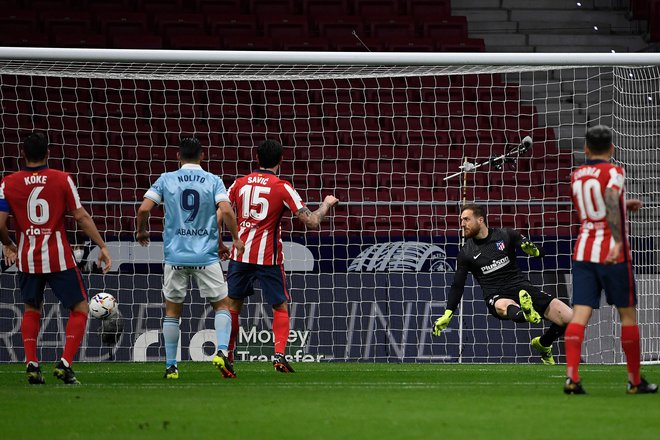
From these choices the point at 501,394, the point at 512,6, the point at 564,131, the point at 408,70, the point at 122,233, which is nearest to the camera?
the point at 501,394

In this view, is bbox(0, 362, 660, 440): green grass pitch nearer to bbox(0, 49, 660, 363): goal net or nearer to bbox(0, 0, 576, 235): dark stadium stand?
bbox(0, 49, 660, 363): goal net

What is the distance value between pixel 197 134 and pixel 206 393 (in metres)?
9.10

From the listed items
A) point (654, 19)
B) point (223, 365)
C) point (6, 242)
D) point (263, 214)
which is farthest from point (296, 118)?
point (654, 19)

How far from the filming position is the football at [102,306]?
39.7ft

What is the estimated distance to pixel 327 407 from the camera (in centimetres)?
671

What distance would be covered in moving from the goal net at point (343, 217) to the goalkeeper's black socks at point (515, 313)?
1.81m

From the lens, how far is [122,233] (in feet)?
44.5

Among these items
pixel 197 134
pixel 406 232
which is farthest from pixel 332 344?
pixel 197 134

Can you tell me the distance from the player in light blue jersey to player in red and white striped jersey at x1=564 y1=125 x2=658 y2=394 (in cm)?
309

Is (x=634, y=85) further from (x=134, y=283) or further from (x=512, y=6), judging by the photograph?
(x=134, y=283)

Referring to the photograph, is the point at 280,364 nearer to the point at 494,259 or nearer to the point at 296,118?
the point at 494,259

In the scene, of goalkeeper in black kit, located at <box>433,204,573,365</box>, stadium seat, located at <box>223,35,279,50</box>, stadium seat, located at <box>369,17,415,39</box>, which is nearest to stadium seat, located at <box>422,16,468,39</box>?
stadium seat, located at <box>369,17,415,39</box>

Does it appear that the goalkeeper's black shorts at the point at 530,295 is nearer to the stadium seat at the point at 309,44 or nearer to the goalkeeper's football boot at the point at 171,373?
the goalkeeper's football boot at the point at 171,373

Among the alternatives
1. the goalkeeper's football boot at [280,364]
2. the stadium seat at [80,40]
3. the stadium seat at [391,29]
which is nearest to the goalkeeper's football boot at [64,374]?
the goalkeeper's football boot at [280,364]
